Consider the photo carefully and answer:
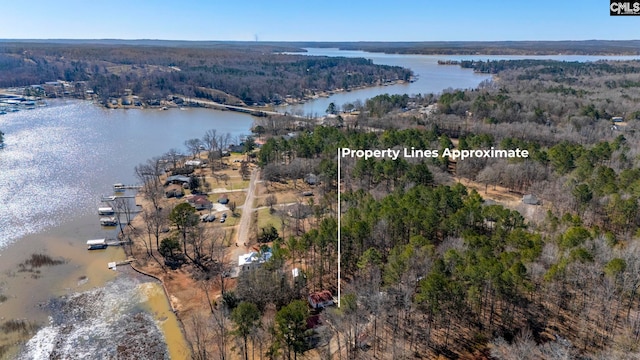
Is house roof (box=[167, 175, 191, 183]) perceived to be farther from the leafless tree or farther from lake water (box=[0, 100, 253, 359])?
the leafless tree

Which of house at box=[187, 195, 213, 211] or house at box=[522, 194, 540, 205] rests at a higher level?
house at box=[522, 194, 540, 205]

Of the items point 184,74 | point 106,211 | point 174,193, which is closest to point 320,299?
point 174,193

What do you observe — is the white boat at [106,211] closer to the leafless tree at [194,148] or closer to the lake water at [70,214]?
the lake water at [70,214]

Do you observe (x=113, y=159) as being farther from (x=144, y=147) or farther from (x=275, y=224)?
(x=275, y=224)

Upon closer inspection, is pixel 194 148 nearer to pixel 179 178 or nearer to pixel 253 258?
pixel 179 178

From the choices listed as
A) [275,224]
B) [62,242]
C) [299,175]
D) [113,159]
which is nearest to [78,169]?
[113,159]

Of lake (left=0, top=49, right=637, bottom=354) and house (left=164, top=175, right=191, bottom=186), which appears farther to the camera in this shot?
house (left=164, top=175, right=191, bottom=186)

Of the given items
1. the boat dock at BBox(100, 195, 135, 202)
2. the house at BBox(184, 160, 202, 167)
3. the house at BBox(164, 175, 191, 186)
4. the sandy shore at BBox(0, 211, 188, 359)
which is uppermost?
the house at BBox(184, 160, 202, 167)

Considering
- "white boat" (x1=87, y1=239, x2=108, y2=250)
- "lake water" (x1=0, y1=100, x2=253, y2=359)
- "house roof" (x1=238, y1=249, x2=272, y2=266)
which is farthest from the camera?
"white boat" (x1=87, y1=239, x2=108, y2=250)

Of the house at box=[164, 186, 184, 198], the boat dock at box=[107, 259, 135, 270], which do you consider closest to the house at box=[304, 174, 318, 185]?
the house at box=[164, 186, 184, 198]
